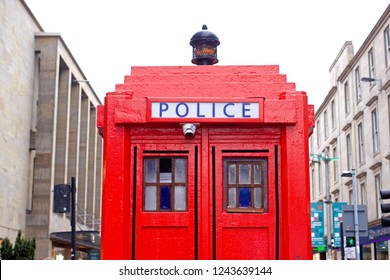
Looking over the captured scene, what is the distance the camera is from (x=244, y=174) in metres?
8.62

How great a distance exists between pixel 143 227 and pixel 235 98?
2066 millimetres

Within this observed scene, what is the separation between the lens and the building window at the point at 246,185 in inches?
336

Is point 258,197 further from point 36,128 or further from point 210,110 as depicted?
point 36,128

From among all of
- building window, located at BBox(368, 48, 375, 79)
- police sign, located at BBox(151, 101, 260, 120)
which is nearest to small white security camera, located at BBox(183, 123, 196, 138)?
police sign, located at BBox(151, 101, 260, 120)

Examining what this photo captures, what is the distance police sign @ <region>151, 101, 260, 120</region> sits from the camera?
850 centimetres

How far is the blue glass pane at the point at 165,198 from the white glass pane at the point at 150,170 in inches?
7.2

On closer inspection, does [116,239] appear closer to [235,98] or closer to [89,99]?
[235,98]

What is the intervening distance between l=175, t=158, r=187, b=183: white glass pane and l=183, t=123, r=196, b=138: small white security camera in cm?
39

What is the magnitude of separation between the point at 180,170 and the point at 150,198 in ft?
1.78

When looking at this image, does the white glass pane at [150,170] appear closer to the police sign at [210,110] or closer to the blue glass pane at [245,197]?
the police sign at [210,110]

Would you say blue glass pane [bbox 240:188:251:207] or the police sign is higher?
the police sign

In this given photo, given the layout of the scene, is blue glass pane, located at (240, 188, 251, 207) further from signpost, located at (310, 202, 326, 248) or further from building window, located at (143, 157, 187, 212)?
signpost, located at (310, 202, 326, 248)

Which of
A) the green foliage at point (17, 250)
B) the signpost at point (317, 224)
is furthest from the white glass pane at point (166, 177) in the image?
the signpost at point (317, 224)

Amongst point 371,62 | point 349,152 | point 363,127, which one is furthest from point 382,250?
point 371,62
